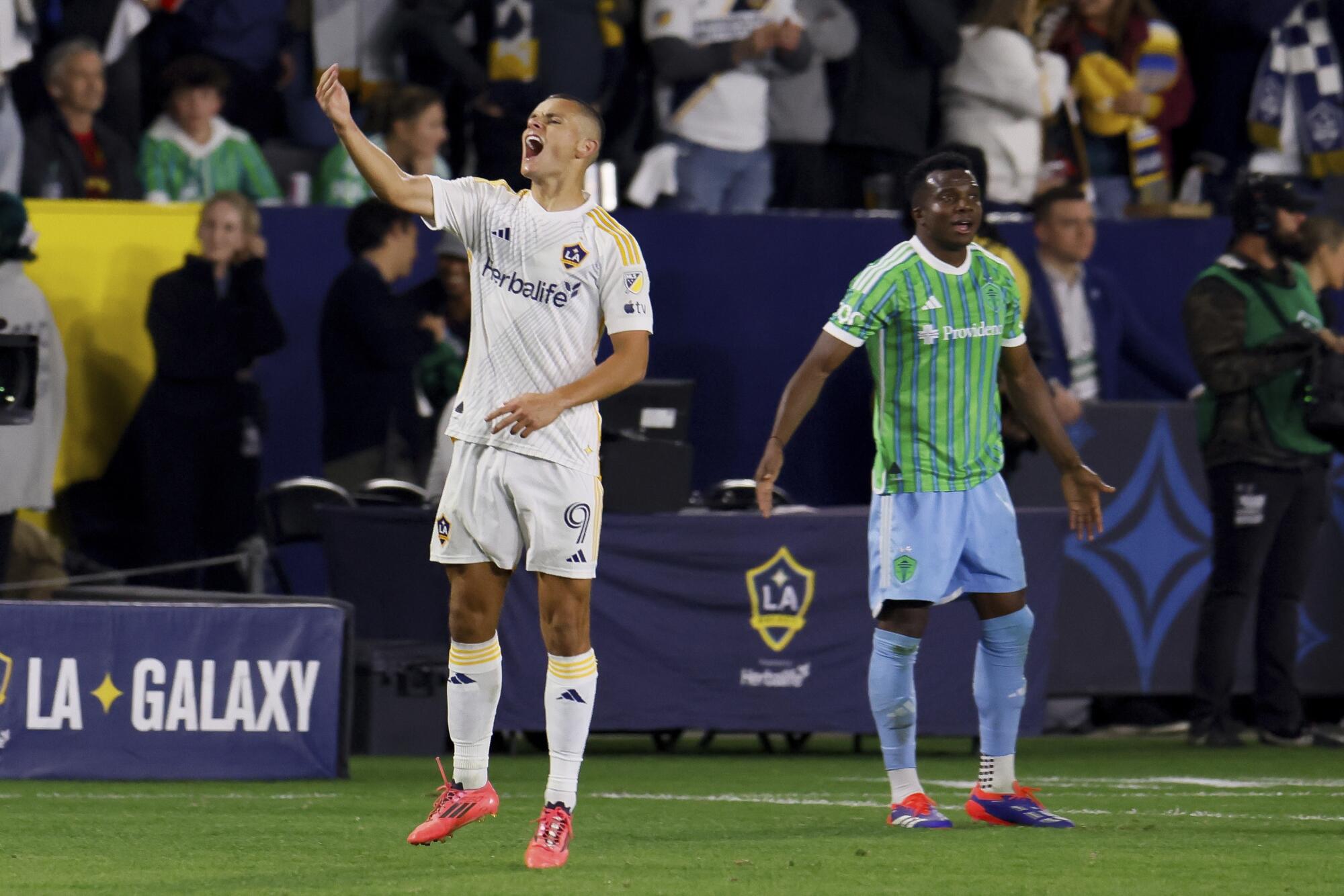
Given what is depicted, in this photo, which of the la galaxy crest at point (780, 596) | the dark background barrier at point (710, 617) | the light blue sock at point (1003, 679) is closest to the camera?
the light blue sock at point (1003, 679)

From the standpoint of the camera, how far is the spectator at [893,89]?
45.3 feet

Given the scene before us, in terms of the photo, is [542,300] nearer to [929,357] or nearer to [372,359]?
[929,357]

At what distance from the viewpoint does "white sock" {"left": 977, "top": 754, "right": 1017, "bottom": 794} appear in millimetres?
7613

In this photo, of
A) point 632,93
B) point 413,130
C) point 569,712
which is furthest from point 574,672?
point 632,93

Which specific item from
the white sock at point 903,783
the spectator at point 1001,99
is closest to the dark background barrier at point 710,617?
the white sock at point 903,783

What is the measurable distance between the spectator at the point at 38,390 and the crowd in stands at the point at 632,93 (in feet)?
3.69

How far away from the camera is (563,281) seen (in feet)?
21.3

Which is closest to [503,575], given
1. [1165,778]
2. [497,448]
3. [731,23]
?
[497,448]

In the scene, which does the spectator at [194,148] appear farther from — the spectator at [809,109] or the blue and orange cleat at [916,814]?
the blue and orange cleat at [916,814]

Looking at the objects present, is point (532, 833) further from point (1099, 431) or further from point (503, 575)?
point (1099, 431)

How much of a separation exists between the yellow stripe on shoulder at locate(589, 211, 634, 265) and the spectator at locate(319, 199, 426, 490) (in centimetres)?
551

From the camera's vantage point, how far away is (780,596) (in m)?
10.7

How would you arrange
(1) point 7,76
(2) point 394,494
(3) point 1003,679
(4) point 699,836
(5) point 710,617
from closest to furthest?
(4) point 699,836, (3) point 1003,679, (5) point 710,617, (2) point 394,494, (1) point 7,76

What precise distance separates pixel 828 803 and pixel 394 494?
10.9 ft
